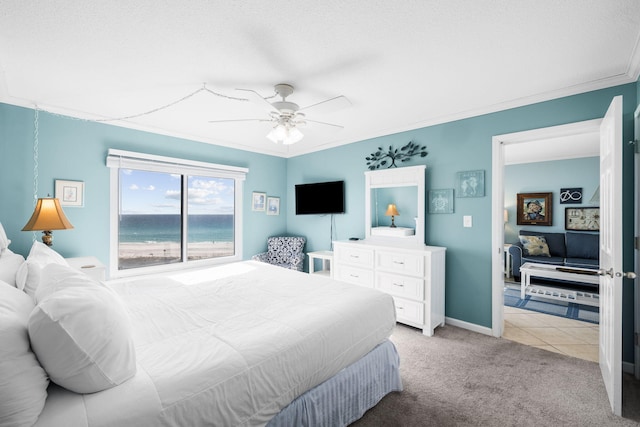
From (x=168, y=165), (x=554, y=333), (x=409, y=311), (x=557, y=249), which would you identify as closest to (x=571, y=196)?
(x=557, y=249)

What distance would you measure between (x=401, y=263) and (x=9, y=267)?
10.6ft

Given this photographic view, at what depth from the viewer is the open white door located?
178 cm

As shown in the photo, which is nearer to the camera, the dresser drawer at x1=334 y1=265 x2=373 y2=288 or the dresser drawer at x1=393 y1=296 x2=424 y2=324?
the dresser drawer at x1=393 y1=296 x2=424 y2=324

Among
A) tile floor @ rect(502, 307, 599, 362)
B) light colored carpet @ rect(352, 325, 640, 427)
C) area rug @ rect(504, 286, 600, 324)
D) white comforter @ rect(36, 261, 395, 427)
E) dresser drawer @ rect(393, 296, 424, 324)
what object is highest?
white comforter @ rect(36, 261, 395, 427)

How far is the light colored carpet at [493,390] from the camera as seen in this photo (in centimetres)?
181

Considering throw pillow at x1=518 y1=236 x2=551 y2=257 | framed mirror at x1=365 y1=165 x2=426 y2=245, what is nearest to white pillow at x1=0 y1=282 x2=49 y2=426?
framed mirror at x1=365 y1=165 x2=426 y2=245

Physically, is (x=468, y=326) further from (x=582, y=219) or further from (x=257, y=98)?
(x=582, y=219)

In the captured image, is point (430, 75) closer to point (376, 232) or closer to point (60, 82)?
point (376, 232)

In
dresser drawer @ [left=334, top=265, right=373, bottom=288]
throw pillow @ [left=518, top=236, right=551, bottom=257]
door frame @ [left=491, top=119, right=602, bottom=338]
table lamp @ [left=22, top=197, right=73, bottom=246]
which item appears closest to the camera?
table lamp @ [left=22, top=197, right=73, bottom=246]

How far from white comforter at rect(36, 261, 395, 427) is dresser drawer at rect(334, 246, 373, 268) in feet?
4.04

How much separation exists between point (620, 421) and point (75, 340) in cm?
297

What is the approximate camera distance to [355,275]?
362cm

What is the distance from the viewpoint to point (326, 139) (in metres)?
4.34

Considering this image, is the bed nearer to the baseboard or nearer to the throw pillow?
the baseboard
